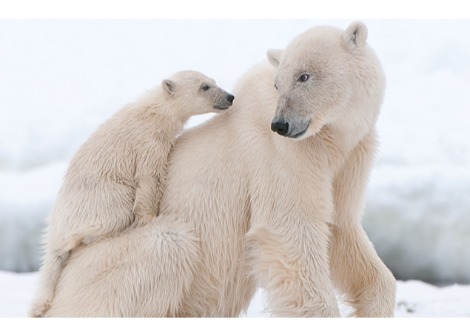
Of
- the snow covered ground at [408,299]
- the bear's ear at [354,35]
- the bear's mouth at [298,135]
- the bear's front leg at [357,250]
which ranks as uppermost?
the bear's ear at [354,35]

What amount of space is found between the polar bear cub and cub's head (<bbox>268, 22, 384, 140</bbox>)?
50 cm

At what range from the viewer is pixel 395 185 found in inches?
201

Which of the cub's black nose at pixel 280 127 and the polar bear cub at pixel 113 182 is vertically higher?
the cub's black nose at pixel 280 127

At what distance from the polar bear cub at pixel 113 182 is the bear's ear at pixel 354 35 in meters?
0.66

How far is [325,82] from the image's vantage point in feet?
11.5

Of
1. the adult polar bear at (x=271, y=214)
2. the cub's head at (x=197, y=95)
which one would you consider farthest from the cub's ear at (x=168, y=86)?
the adult polar bear at (x=271, y=214)

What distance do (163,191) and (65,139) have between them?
5.76 feet

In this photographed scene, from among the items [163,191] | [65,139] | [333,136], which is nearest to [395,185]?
[333,136]

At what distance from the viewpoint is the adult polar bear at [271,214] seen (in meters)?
3.55

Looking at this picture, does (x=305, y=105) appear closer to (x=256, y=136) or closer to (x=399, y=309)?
(x=256, y=136)

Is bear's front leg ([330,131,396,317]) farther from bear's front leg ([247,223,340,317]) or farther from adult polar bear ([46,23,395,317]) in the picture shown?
bear's front leg ([247,223,340,317])

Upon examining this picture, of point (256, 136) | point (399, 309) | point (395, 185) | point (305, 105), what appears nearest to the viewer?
point (305, 105)

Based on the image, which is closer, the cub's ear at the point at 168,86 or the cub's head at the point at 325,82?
the cub's head at the point at 325,82

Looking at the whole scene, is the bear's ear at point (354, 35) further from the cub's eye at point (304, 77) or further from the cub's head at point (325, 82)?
the cub's eye at point (304, 77)
